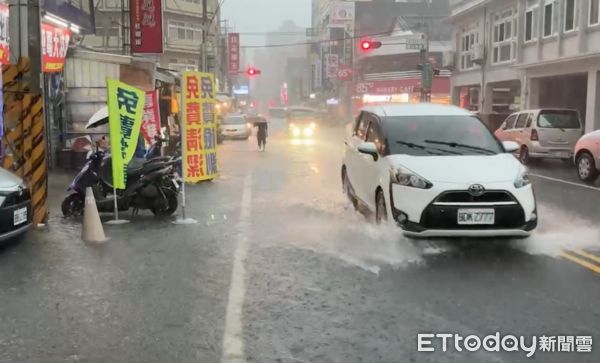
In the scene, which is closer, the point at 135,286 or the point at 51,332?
the point at 51,332

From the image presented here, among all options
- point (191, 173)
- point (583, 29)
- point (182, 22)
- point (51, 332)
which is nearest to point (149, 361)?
point (51, 332)

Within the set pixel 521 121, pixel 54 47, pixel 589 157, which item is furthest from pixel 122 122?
pixel 521 121

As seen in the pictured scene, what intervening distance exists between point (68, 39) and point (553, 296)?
15120 millimetres

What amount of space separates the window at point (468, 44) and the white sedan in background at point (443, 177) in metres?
25.3

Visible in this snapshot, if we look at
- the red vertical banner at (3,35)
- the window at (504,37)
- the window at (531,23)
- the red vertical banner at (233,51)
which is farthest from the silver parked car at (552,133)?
the red vertical banner at (233,51)

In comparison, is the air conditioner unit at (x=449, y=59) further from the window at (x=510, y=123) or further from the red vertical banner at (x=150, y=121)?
the red vertical banner at (x=150, y=121)

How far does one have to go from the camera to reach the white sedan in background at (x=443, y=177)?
6914 millimetres

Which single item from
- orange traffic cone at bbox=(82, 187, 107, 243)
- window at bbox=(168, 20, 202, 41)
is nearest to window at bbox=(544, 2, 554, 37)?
orange traffic cone at bbox=(82, 187, 107, 243)

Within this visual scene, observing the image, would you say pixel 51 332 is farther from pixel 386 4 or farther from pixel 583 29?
pixel 386 4

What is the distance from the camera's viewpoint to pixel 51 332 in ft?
15.5

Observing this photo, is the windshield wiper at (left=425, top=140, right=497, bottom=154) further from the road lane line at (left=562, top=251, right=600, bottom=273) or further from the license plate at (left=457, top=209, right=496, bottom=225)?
the road lane line at (left=562, top=251, right=600, bottom=273)

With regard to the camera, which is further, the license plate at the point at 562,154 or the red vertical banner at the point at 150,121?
the license plate at the point at 562,154

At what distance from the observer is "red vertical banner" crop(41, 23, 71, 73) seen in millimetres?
14789

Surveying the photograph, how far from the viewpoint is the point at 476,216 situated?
6.87 metres
